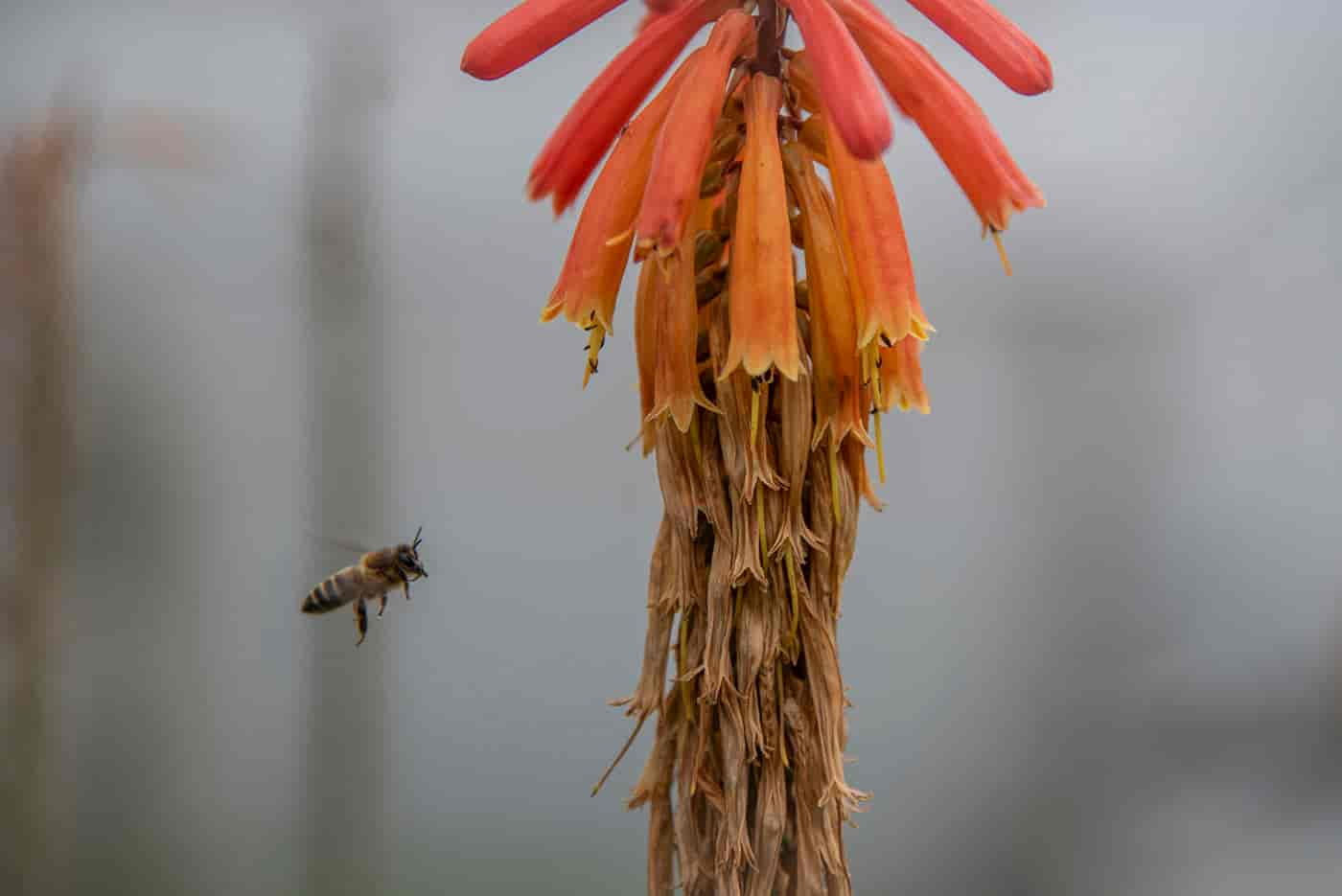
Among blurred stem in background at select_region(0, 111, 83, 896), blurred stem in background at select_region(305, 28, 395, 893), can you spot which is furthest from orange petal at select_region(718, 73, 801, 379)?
blurred stem in background at select_region(0, 111, 83, 896)

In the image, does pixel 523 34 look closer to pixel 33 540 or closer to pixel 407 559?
pixel 407 559

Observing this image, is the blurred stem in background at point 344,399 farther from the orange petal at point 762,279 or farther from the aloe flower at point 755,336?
the orange petal at point 762,279

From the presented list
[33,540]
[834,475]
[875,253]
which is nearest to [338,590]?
[834,475]

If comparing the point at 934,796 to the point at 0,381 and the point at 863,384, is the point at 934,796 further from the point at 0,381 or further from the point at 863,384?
the point at 0,381

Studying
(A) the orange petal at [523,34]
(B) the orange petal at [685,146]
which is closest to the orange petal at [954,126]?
(B) the orange petal at [685,146]

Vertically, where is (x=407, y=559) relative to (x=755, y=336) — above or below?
below

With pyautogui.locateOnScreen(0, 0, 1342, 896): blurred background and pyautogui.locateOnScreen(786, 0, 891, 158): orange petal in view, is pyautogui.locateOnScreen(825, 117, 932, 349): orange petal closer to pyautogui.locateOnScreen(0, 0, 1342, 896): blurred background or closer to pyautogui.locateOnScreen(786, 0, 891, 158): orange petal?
pyautogui.locateOnScreen(786, 0, 891, 158): orange petal
